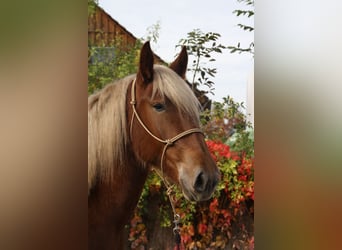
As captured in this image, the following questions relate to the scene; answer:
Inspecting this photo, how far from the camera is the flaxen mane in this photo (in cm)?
273

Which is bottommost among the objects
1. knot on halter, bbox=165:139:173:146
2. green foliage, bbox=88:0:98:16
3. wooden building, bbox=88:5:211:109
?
knot on halter, bbox=165:139:173:146

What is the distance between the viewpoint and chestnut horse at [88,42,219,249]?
8.97ft

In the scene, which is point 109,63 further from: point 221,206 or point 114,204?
point 221,206

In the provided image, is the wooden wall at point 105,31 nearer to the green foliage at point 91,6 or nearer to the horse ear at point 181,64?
the green foliage at point 91,6

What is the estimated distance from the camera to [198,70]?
2885 millimetres

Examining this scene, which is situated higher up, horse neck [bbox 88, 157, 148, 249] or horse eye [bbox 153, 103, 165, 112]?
horse eye [bbox 153, 103, 165, 112]

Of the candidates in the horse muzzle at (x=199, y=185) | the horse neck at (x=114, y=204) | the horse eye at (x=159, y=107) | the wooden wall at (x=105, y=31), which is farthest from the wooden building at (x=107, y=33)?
the horse neck at (x=114, y=204)

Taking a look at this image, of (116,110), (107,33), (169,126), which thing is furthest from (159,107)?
(107,33)

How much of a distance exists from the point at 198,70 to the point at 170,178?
651 millimetres

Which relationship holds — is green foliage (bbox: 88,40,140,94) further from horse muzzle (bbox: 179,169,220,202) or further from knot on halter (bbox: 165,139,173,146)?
horse muzzle (bbox: 179,169,220,202)

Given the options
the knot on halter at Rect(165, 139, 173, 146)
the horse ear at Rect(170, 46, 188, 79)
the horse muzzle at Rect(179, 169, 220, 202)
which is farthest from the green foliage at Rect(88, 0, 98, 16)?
the horse muzzle at Rect(179, 169, 220, 202)

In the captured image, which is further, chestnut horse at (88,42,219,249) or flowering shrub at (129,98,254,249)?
flowering shrub at (129,98,254,249)
